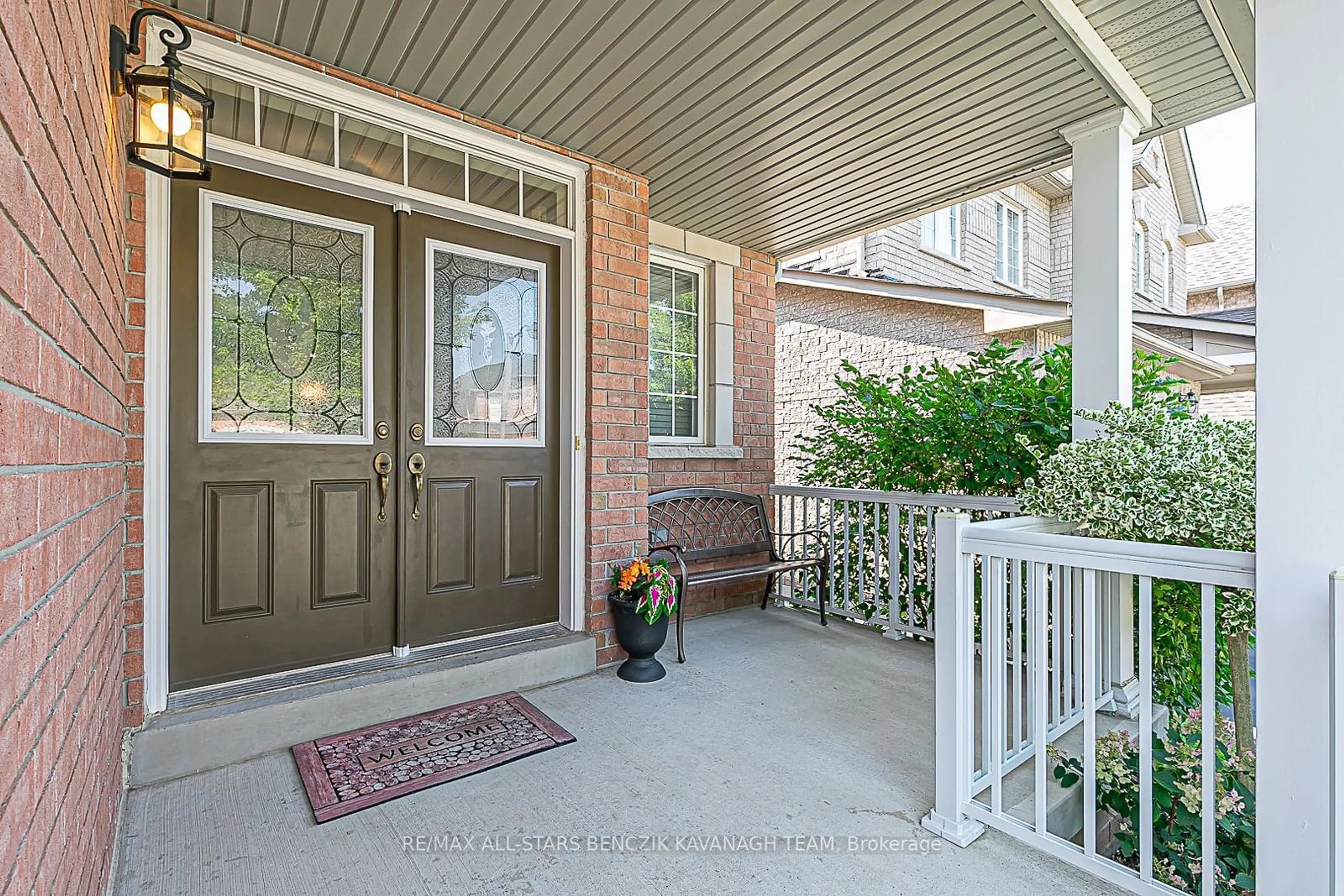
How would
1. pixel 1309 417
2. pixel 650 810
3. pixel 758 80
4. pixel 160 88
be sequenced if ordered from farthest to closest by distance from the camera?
pixel 758 80
pixel 650 810
pixel 160 88
pixel 1309 417

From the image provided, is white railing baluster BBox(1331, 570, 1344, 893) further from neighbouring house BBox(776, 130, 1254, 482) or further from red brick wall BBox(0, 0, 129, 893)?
neighbouring house BBox(776, 130, 1254, 482)

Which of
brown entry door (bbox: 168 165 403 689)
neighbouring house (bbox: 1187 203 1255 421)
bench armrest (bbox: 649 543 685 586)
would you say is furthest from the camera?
neighbouring house (bbox: 1187 203 1255 421)

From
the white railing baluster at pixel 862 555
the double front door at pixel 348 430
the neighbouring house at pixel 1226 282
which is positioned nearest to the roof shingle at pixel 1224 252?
the neighbouring house at pixel 1226 282

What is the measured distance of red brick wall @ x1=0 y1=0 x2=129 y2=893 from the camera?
711mm

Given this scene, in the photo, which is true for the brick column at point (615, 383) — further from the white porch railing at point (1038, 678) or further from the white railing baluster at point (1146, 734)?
the white railing baluster at point (1146, 734)

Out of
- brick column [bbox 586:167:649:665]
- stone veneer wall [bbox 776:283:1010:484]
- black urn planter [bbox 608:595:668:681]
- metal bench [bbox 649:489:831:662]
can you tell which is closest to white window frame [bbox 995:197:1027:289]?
stone veneer wall [bbox 776:283:1010:484]

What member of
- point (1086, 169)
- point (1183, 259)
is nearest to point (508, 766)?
point (1086, 169)

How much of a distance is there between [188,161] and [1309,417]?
3.05m

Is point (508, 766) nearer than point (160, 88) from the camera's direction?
No

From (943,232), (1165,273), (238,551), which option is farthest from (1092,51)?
(1165,273)

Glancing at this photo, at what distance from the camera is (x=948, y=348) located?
724 centimetres

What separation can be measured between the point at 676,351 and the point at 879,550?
1869 millimetres

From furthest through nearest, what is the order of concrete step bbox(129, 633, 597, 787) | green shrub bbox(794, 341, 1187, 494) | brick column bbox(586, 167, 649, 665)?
1. green shrub bbox(794, 341, 1187, 494)
2. brick column bbox(586, 167, 649, 665)
3. concrete step bbox(129, 633, 597, 787)

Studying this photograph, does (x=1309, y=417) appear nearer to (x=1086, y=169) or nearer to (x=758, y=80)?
(x=1086, y=169)
